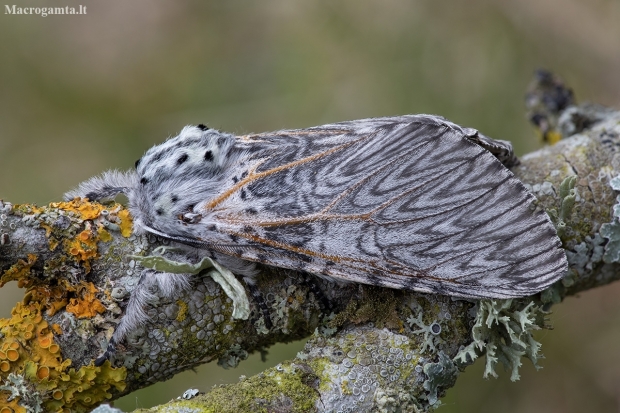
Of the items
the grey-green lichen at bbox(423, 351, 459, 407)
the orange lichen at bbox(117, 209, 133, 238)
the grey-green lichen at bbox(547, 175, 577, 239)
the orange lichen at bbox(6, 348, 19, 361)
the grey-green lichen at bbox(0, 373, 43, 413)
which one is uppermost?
the orange lichen at bbox(117, 209, 133, 238)

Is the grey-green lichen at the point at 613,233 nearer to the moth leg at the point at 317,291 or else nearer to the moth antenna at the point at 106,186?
the moth leg at the point at 317,291

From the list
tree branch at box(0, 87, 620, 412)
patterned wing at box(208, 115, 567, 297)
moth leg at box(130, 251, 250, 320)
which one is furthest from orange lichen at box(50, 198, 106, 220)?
patterned wing at box(208, 115, 567, 297)

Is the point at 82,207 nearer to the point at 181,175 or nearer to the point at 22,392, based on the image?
the point at 181,175

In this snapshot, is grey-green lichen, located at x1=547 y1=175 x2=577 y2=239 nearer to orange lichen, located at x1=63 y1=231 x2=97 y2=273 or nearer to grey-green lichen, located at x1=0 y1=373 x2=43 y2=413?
orange lichen, located at x1=63 y1=231 x2=97 y2=273

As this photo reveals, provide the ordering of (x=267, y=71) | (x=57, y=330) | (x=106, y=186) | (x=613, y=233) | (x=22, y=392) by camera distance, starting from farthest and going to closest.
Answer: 1. (x=267, y=71)
2. (x=106, y=186)
3. (x=613, y=233)
4. (x=57, y=330)
5. (x=22, y=392)

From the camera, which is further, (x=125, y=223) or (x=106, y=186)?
(x=106, y=186)

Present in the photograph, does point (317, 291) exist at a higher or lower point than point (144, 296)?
lower

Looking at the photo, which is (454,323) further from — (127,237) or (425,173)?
(127,237)

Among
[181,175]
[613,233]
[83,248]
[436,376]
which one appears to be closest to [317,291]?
[436,376]
